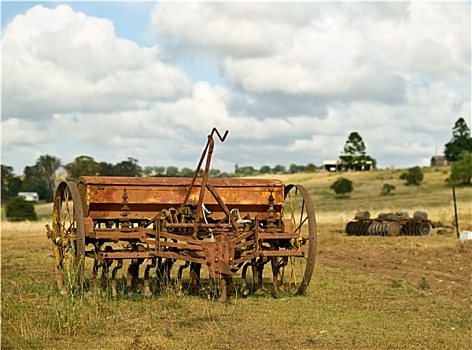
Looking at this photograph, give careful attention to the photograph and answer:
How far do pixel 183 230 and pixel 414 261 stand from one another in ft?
32.0

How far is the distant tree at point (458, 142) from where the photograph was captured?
118 metres

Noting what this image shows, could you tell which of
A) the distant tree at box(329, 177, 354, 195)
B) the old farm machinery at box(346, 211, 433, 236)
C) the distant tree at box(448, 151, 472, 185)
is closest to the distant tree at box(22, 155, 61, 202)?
the distant tree at box(329, 177, 354, 195)

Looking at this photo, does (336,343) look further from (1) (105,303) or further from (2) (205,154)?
(2) (205,154)

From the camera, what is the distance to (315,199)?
7681 cm

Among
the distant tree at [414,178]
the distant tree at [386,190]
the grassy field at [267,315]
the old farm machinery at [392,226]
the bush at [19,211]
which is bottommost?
the grassy field at [267,315]

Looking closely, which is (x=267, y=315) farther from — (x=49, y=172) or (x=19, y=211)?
(x=49, y=172)

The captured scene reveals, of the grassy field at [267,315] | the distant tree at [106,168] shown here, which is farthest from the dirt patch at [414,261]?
the distant tree at [106,168]

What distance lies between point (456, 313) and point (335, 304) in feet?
6.10

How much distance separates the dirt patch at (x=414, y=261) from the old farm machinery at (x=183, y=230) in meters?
3.29

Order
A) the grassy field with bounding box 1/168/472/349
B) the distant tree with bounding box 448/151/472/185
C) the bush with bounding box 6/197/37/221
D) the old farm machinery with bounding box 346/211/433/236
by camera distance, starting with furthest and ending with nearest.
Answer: the distant tree with bounding box 448/151/472/185 → the bush with bounding box 6/197/37/221 → the old farm machinery with bounding box 346/211/433/236 → the grassy field with bounding box 1/168/472/349

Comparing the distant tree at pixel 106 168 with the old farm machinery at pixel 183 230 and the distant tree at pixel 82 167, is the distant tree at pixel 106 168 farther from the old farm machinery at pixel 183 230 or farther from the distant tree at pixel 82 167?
the old farm machinery at pixel 183 230

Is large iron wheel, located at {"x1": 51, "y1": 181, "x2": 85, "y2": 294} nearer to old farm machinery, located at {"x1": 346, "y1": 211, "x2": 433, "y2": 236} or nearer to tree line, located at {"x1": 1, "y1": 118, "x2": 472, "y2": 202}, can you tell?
old farm machinery, located at {"x1": 346, "y1": 211, "x2": 433, "y2": 236}

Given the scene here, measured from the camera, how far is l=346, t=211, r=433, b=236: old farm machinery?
105 ft

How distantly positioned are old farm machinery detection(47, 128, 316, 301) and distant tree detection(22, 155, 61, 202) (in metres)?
88.2
